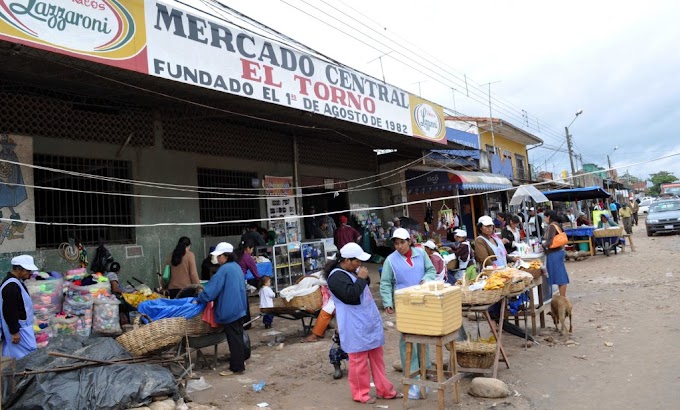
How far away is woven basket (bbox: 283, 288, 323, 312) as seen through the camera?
24.4 feet

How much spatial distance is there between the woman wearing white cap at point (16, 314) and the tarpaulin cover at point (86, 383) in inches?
17.2

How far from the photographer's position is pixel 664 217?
68.7ft

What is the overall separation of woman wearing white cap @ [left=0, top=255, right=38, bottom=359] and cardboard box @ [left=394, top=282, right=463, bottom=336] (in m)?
3.93

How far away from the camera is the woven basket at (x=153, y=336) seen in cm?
529

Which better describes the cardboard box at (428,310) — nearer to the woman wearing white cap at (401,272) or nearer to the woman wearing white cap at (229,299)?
the woman wearing white cap at (401,272)

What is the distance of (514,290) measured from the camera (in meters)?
5.74

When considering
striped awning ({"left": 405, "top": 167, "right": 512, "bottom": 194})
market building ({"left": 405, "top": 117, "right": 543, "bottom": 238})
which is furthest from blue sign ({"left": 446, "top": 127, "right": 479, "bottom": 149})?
striped awning ({"left": 405, "top": 167, "right": 512, "bottom": 194})

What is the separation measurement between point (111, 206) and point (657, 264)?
13.4 metres

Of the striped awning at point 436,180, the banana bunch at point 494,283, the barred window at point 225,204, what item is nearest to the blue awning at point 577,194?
the striped awning at point 436,180

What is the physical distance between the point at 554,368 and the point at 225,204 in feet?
26.6

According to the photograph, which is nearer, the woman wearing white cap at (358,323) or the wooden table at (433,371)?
the wooden table at (433,371)

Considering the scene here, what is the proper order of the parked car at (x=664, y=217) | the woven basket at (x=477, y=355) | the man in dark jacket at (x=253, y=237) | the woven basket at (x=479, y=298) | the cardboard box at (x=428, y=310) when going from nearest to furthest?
1. the cardboard box at (x=428, y=310)
2. the woven basket at (x=479, y=298)
3. the woven basket at (x=477, y=355)
4. the man in dark jacket at (x=253, y=237)
5. the parked car at (x=664, y=217)

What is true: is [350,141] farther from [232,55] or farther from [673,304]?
[673,304]

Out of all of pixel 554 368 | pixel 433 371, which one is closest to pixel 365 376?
pixel 433 371
